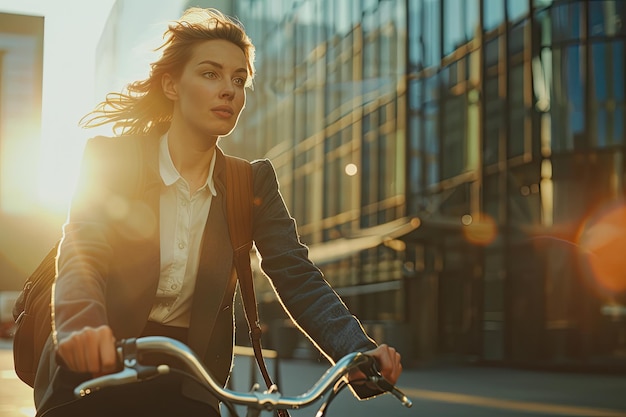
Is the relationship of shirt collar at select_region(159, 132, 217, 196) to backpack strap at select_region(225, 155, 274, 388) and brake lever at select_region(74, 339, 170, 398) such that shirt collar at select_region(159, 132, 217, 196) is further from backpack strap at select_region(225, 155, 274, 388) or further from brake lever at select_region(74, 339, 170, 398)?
brake lever at select_region(74, 339, 170, 398)

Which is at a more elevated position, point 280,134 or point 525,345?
point 280,134

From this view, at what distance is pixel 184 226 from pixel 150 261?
18 cm

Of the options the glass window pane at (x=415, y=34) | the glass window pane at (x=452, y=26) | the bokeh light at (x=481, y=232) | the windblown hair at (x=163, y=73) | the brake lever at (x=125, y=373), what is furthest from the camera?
A: the glass window pane at (x=415, y=34)

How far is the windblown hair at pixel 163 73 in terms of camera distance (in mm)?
3184

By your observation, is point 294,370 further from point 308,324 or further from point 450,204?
point 308,324

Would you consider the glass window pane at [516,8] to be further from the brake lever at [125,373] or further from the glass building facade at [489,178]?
the brake lever at [125,373]

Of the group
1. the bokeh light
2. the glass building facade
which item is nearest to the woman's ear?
the glass building facade

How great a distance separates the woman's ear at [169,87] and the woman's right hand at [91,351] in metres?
1.00

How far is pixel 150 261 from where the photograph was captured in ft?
9.75

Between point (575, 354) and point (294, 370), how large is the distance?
5.84 m

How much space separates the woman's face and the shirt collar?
0.11 meters

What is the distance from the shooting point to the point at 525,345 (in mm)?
25328

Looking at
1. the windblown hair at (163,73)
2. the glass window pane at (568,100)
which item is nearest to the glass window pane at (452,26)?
the glass window pane at (568,100)

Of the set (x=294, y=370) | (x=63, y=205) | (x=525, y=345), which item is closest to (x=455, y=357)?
(x=525, y=345)
